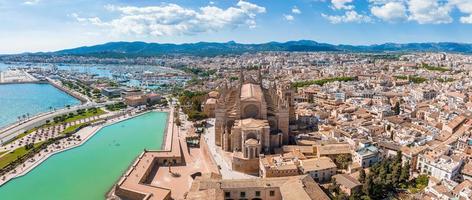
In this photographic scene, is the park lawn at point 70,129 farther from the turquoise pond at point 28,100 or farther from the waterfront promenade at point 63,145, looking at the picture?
the turquoise pond at point 28,100

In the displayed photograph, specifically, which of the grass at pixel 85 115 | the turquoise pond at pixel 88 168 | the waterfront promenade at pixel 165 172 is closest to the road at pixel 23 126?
the grass at pixel 85 115

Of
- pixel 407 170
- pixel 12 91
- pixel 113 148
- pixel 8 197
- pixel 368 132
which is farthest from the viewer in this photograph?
pixel 12 91

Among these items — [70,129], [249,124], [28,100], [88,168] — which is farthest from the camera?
[28,100]

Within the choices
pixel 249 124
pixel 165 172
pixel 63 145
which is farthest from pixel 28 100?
pixel 249 124

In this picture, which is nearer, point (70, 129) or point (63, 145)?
point (63, 145)

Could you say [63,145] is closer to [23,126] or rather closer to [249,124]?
[23,126]

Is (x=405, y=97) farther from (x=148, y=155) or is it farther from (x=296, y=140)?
(x=148, y=155)

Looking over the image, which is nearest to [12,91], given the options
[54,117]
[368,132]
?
[54,117]
